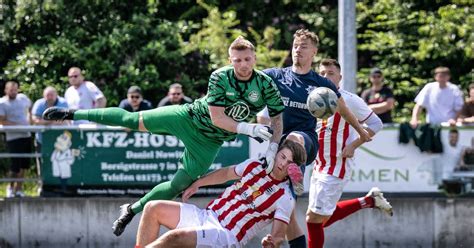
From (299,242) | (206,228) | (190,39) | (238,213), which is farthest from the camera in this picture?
(190,39)

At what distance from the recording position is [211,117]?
414 inches

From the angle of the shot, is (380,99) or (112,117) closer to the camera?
(112,117)

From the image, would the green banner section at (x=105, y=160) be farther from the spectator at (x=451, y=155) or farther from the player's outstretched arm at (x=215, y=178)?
the player's outstretched arm at (x=215, y=178)

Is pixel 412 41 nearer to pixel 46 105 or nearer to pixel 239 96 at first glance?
pixel 46 105

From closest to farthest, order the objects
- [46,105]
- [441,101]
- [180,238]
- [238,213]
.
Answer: [180,238] < [238,213] < [441,101] < [46,105]

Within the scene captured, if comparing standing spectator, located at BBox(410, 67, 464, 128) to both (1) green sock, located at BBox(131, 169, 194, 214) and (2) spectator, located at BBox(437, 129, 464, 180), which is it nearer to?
(2) spectator, located at BBox(437, 129, 464, 180)

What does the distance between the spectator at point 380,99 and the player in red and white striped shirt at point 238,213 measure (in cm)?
577

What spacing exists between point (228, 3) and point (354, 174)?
8893 millimetres

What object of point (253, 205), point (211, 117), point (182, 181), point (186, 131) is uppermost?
point (211, 117)

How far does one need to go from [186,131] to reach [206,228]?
62.7 inches

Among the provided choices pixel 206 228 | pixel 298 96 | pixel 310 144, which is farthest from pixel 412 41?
pixel 206 228

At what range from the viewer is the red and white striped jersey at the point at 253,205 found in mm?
9695

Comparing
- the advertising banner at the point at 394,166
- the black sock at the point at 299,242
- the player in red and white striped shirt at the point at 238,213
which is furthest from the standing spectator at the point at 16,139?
the player in red and white striped shirt at the point at 238,213

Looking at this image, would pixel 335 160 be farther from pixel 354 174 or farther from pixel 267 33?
pixel 267 33
